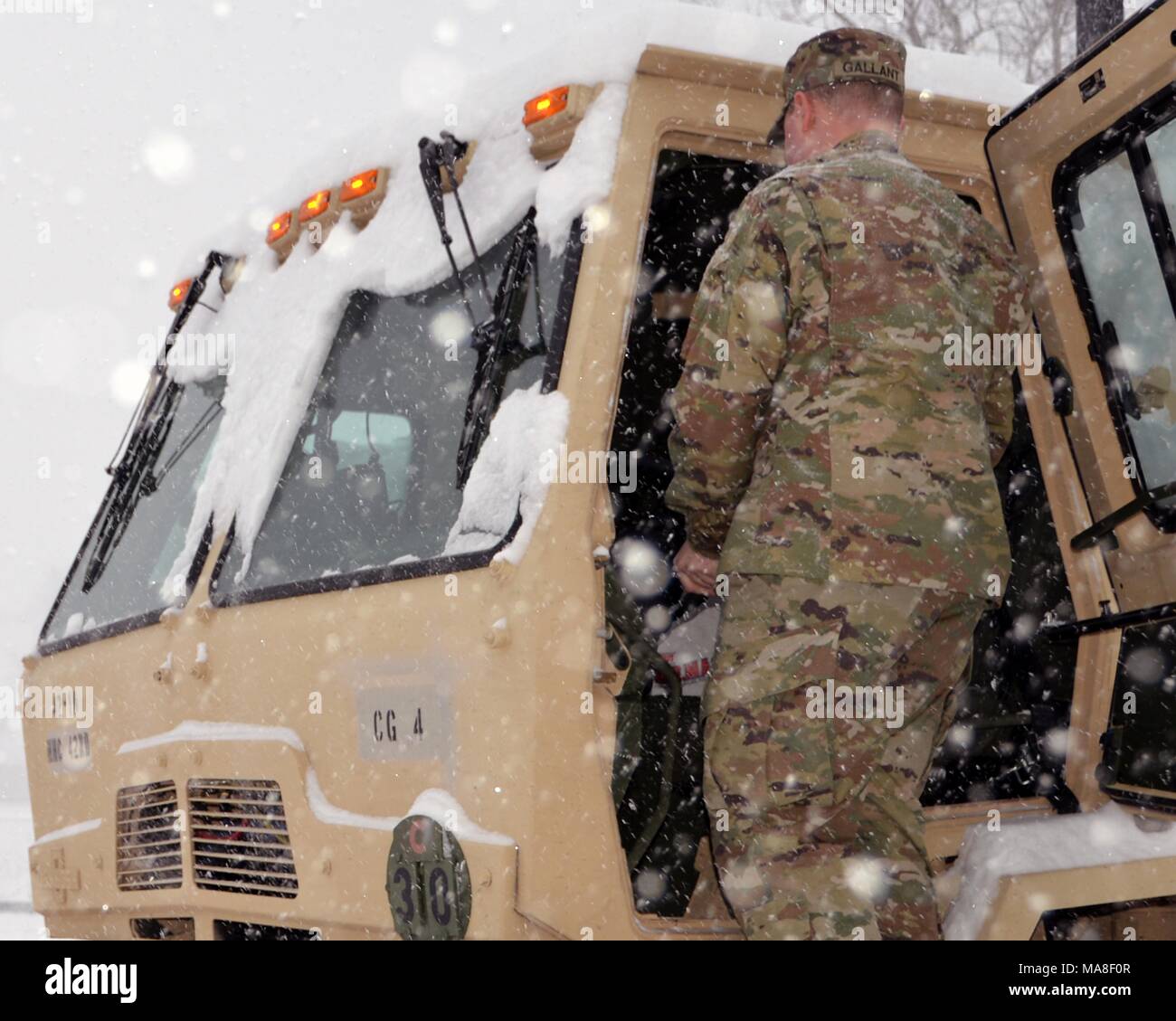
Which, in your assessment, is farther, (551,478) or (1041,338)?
(1041,338)

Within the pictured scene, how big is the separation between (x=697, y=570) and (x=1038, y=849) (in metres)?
0.90

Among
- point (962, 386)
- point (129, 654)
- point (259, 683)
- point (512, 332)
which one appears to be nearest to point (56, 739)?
point (129, 654)

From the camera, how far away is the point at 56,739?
3936 mm

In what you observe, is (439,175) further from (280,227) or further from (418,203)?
(280,227)

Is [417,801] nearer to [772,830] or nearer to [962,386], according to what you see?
[772,830]

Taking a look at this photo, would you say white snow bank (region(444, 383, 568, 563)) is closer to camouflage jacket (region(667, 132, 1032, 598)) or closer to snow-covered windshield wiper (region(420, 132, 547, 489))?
snow-covered windshield wiper (region(420, 132, 547, 489))

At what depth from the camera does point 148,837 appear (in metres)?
3.45

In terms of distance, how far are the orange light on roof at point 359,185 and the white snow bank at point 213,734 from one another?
126cm

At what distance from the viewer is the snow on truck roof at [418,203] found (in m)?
2.74

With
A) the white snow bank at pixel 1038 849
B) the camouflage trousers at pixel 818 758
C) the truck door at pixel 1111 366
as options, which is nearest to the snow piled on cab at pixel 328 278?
the camouflage trousers at pixel 818 758

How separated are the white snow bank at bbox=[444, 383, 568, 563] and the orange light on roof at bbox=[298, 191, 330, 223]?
1039 millimetres

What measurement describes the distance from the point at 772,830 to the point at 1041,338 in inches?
55.6

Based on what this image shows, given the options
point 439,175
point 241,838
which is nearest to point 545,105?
point 439,175

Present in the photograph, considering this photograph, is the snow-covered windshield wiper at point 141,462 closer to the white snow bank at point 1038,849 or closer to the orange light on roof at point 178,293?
the orange light on roof at point 178,293
